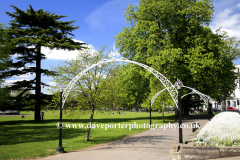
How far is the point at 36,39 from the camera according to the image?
30750 mm

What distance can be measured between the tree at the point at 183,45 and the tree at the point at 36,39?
10.9 metres

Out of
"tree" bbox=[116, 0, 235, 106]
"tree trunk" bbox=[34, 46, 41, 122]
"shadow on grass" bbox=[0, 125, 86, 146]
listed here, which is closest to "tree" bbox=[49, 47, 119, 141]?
"shadow on grass" bbox=[0, 125, 86, 146]

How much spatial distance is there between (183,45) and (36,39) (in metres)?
21.8

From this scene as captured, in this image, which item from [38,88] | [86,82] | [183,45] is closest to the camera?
[86,82]

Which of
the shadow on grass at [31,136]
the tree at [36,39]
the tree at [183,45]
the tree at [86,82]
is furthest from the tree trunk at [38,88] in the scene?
the tree at [86,82]

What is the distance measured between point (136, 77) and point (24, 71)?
18.0 meters

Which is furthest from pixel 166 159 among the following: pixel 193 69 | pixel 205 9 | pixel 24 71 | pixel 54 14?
pixel 54 14

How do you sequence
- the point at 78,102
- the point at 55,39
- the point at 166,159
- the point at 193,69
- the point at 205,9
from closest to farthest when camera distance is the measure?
the point at 166,159
the point at 78,102
the point at 193,69
the point at 205,9
the point at 55,39

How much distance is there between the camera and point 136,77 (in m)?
29.8

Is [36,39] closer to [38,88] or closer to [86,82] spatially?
[38,88]

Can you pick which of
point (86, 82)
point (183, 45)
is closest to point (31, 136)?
point (86, 82)

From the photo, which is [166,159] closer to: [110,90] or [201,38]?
[110,90]

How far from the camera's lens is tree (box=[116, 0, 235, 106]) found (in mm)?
26312

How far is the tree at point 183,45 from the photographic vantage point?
26312 millimetres
